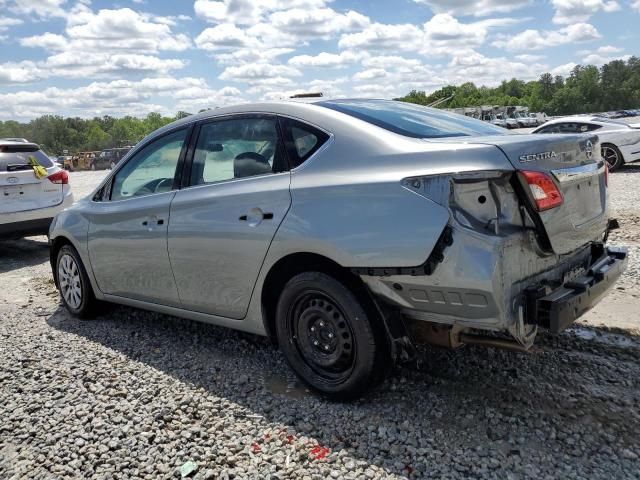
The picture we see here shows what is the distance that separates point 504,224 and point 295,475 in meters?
1.55

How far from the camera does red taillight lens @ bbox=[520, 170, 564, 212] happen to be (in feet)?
8.89

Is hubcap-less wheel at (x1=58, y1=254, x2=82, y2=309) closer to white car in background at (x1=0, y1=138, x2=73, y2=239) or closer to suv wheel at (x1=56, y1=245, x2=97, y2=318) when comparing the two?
suv wheel at (x1=56, y1=245, x2=97, y2=318)

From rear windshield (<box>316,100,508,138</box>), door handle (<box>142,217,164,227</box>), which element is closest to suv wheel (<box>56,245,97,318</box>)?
door handle (<box>142,217,164,227</box>)

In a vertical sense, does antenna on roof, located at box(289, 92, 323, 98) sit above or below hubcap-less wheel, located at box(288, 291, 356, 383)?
above

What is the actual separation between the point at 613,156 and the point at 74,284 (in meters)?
12.9

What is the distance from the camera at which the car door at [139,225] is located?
4.16m

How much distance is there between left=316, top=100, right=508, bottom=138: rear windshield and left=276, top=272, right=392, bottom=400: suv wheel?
96 centimetres

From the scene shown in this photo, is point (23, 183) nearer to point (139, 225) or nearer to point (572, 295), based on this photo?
point (139, 225)

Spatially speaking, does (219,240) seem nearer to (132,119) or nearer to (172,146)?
(172,146)

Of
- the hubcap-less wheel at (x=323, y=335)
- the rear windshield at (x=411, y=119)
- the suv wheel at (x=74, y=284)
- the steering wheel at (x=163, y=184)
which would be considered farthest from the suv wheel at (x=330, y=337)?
the suv wheel at (x=74, y=284)

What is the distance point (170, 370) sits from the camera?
3996mm

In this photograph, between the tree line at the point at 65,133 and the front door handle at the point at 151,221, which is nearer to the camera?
the front door handle at the point at 151,221

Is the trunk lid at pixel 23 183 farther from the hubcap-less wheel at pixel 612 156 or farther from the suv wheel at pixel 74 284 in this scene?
the hubcap-less wheel at pixel 612 156

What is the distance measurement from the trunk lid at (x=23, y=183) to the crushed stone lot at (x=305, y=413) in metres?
4.08
